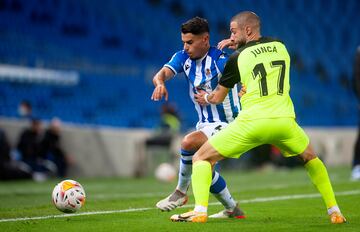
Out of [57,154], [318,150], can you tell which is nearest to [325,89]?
[318,150]

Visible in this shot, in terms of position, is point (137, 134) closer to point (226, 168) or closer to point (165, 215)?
point (226, 168)

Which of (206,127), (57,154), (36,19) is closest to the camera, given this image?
(206,127)

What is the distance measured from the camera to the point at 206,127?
7250 millimetres

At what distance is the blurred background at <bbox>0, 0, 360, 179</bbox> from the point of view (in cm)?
1880

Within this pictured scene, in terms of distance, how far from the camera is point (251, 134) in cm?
640

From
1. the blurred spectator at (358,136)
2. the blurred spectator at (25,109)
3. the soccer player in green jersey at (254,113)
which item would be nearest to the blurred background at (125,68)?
the blurred spectator at (25,109)

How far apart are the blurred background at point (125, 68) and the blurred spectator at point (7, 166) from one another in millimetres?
670

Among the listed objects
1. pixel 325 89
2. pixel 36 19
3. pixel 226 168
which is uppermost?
pixel 36 19

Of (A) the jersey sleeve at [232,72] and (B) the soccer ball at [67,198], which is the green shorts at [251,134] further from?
(B) the soccer ball at [67,198]

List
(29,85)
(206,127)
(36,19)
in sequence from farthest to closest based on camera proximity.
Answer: (36,19)
(29,85)
(206,127)

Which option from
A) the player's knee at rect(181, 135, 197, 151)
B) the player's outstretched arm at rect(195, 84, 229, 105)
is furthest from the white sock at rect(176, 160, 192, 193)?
the player's outstretched arm at rect(195, 84, 229, 105)

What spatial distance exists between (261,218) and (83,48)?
14933mm

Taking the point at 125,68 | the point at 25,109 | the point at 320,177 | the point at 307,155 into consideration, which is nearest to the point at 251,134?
the point at 307,155

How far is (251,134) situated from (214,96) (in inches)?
18.4
